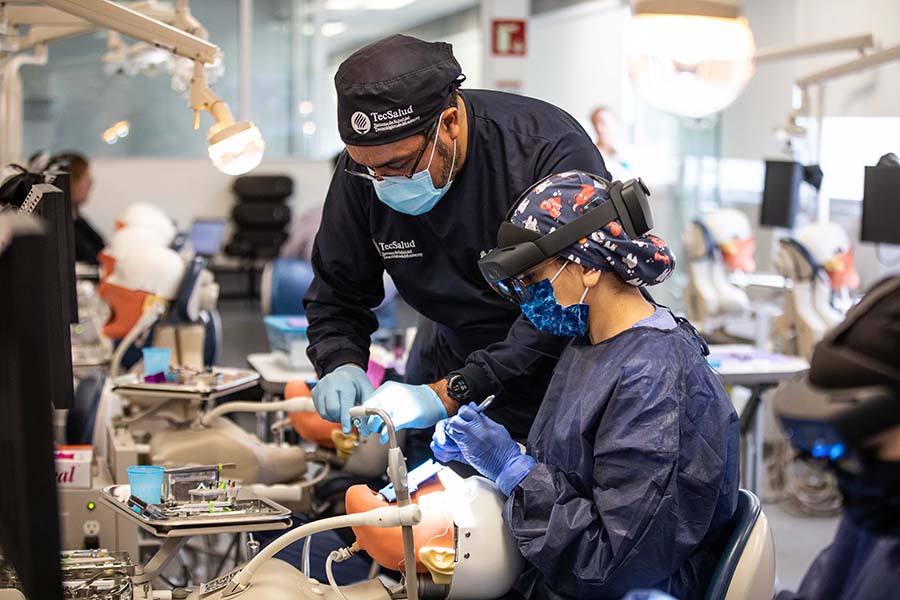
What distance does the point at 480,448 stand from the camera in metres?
1.90

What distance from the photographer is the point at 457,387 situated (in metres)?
2.19

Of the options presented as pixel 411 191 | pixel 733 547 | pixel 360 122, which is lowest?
pixel 733 547

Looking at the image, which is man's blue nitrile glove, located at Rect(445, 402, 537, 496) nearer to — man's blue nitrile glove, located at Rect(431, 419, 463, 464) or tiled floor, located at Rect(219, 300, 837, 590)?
man's blue nitrile glove, located at Rect(431, 419, 463, 464)

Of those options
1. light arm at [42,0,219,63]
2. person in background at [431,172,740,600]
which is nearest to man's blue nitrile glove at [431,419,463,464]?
person in background at [431,172,740,600]

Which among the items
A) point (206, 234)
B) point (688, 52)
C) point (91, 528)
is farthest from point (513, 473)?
point (206, 234)

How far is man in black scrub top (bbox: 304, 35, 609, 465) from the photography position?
209 centimetres

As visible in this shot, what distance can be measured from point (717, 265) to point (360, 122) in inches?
173

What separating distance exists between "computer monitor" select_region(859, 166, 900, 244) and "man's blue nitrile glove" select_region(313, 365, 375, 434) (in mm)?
1882

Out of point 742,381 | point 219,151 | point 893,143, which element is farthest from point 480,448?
point 893,143

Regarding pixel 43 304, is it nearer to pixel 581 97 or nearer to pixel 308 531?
pixel 308 531

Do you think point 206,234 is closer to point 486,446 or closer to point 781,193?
point 781,193

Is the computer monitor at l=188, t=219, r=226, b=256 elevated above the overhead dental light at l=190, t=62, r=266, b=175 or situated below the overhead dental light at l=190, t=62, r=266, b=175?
below

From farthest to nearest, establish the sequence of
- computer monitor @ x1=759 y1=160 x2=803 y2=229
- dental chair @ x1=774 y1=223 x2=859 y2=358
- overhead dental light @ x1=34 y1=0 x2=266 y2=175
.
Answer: computer monitor @ x1=759 y1=160 x2=803 y2=229 < dental chair @ x1=774 y1=223 x2=859 y2=358 < overhead dental light @ x1=34 y1=0 x2=266 y2=175

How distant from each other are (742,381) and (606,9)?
6.72 meters
